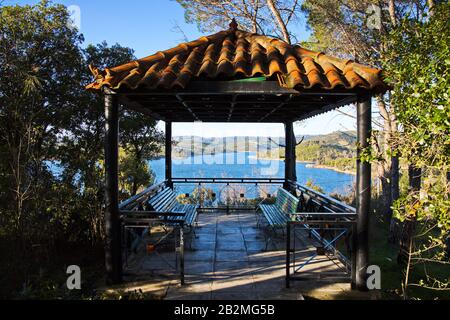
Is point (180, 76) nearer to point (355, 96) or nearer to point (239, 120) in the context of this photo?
point (355, 96)

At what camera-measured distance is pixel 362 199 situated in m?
4.14

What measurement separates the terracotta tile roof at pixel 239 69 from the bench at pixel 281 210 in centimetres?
211

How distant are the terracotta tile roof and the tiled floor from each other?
234 cm

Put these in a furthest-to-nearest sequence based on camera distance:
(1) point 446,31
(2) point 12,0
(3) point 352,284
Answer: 1. (2) point 12,0
2. (3) point 352,284
3. (1) point 446,31

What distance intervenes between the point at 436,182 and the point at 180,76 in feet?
9.07

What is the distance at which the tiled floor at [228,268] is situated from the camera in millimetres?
3992

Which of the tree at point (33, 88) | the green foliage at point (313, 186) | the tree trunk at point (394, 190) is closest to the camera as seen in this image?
the tree at point (33, 88)

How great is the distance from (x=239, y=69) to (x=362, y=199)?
6.97 feet

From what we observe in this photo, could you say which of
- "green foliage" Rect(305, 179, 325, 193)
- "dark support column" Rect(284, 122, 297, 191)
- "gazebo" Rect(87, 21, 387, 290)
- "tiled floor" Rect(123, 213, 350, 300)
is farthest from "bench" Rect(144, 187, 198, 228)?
"green foliage" Rect(305, 179, 325, 193)

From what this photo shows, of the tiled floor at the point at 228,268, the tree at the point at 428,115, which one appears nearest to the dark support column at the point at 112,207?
the tiled floor at the point at 228,268

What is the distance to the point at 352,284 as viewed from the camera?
4113 mm

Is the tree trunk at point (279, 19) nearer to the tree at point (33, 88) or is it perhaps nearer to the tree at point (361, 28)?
the tree at point (361, 28)

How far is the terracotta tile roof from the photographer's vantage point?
3.83 meters
